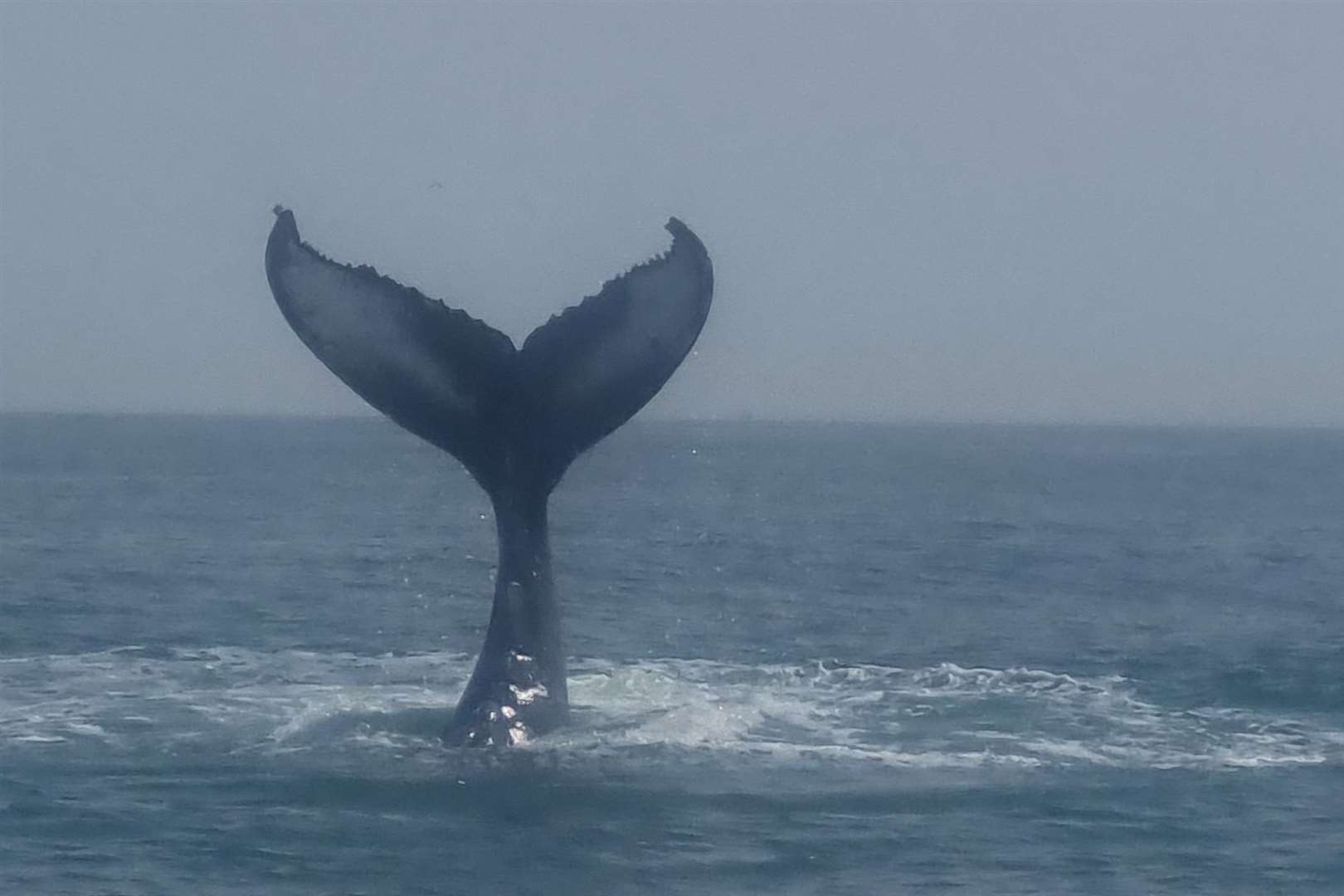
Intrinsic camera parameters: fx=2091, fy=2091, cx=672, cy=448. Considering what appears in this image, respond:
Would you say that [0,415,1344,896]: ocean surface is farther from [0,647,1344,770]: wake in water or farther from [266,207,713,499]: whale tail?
[266,207,713,499]: whale tail

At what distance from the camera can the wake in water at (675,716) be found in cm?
1419

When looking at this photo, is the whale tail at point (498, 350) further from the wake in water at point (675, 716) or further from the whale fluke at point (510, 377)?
the wake in water at point (675, 716)

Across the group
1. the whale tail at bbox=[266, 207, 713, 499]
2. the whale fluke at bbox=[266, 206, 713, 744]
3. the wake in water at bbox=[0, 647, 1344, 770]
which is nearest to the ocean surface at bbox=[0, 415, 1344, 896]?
the wake in water at bbox=[0, 647, 1344, 770]

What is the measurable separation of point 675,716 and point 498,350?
12.4 feet

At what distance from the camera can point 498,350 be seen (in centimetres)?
1298

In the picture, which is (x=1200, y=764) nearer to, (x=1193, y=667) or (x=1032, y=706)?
(x=1032, y=706)

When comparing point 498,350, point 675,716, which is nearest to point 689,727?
point 675,716

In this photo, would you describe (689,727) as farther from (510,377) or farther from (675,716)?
(510,377)

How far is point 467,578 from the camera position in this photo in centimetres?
3350

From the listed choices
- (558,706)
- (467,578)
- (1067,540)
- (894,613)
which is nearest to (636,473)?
(1067,540)

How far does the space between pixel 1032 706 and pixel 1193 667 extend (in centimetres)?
427

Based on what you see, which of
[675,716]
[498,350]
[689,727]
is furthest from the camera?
[675,716]

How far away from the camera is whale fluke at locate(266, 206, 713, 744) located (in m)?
12.4

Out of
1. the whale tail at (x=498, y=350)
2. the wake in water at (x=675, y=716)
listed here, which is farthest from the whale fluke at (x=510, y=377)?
the wake in water at (x=675, y=716)
